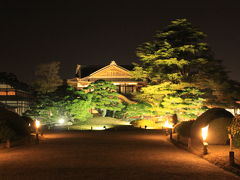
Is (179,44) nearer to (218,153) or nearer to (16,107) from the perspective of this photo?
(218,153)

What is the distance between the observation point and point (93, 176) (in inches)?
371

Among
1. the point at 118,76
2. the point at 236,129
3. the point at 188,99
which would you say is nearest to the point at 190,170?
the point at 236,129

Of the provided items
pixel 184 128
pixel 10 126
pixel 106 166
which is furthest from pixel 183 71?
pixel 106 166

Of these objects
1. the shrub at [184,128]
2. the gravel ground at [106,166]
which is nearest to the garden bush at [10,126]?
the gravel ground at [106,166]

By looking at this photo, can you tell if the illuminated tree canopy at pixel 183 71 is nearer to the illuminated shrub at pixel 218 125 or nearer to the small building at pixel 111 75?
the illuminated shrub at pixel 218 125

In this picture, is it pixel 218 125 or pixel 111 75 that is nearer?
pixel 218 125

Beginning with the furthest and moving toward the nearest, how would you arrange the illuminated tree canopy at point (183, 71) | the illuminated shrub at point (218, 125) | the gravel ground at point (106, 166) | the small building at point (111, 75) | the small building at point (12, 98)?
the small building at point (111, 75) → the small building at point (12, 98) → the illuminated tree canopy at point (183, 71) → the illuminated shrub at point (218, 125) → the gravel ground at point (106, 166)

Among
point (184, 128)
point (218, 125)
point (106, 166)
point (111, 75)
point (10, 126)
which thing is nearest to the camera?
point (106, 166)

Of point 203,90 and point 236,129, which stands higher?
point 203,90

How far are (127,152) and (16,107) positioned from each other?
112 ft

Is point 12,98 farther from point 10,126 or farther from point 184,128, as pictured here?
point 184,128

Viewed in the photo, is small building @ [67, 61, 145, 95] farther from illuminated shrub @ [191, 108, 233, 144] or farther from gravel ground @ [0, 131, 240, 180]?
gravel ground @ [0, 131, 240, 180]

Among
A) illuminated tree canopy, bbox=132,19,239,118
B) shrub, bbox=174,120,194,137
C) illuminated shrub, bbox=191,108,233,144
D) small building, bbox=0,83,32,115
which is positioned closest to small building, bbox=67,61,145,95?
small building, bbox=0,83,32,115

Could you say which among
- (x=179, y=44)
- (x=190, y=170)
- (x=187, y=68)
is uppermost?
(x=179, y=44)
